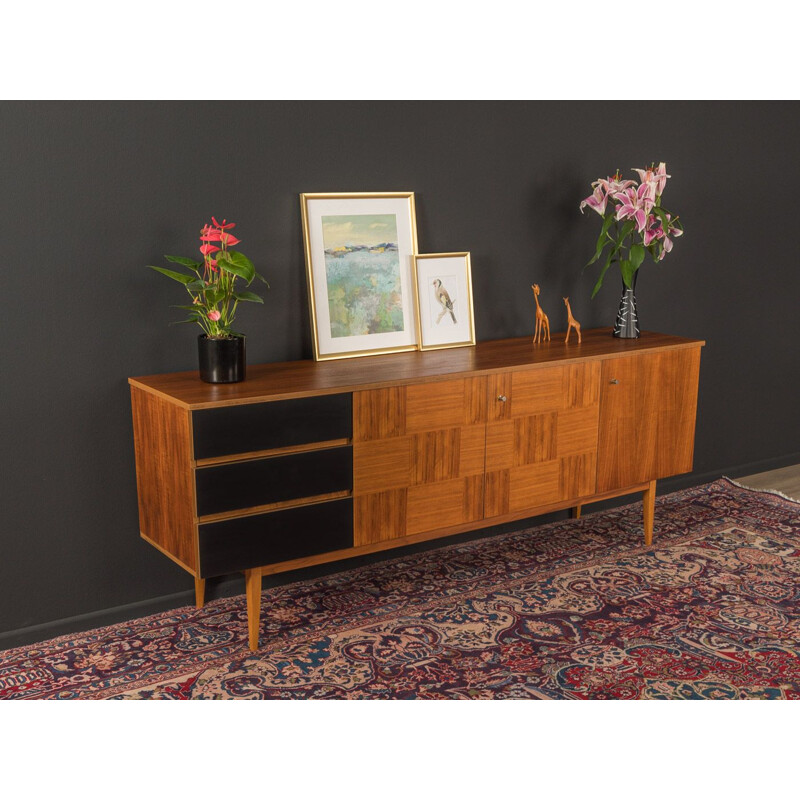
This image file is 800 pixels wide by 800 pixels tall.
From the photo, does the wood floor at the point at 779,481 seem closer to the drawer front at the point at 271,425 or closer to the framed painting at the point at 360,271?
the framed painting at the point at 360,271

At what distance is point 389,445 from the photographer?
321 cm

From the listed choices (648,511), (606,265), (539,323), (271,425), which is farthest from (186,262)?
(648,511)

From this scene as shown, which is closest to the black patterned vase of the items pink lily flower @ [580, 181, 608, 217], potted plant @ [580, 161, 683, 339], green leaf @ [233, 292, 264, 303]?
potted plant @ [580, 161, 683, 339]

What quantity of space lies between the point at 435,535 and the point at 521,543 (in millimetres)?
804

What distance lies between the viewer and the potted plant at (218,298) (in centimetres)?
301

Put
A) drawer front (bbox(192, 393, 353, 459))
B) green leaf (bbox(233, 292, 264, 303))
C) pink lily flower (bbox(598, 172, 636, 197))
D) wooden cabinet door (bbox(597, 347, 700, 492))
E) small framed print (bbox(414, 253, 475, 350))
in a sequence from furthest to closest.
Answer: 1. pink lily flower (bbox(598, 172, 636, 197))
2. wooden cabinet door (bbox(597, 347, 700, 492))
3. small framed print (bbox(414, 253, 475, 350))
4. green leaf (bbox(233, 292, 264, 303))
5. drawer front (bbox(192, 393, 353, 459))

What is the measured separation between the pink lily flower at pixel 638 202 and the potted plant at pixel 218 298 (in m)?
1.68

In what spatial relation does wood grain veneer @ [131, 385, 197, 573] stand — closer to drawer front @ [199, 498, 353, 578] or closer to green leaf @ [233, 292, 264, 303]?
drawer front @ [199, 498, 353, 578]

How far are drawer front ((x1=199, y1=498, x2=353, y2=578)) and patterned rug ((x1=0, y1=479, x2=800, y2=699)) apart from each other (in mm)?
335

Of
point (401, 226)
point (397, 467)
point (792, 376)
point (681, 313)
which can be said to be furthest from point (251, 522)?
point (792, 376)

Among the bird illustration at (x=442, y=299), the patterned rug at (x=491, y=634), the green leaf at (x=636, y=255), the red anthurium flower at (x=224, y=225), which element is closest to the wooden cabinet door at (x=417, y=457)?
the patterned rug at (x=491, y=634)

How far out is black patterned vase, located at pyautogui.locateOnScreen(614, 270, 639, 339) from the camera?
3.99 metres

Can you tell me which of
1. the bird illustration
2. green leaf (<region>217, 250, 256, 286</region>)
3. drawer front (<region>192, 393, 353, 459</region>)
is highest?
green leaf (<region>217, 250, 256, 286</region>)

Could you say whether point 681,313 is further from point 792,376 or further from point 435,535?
point 435,535
